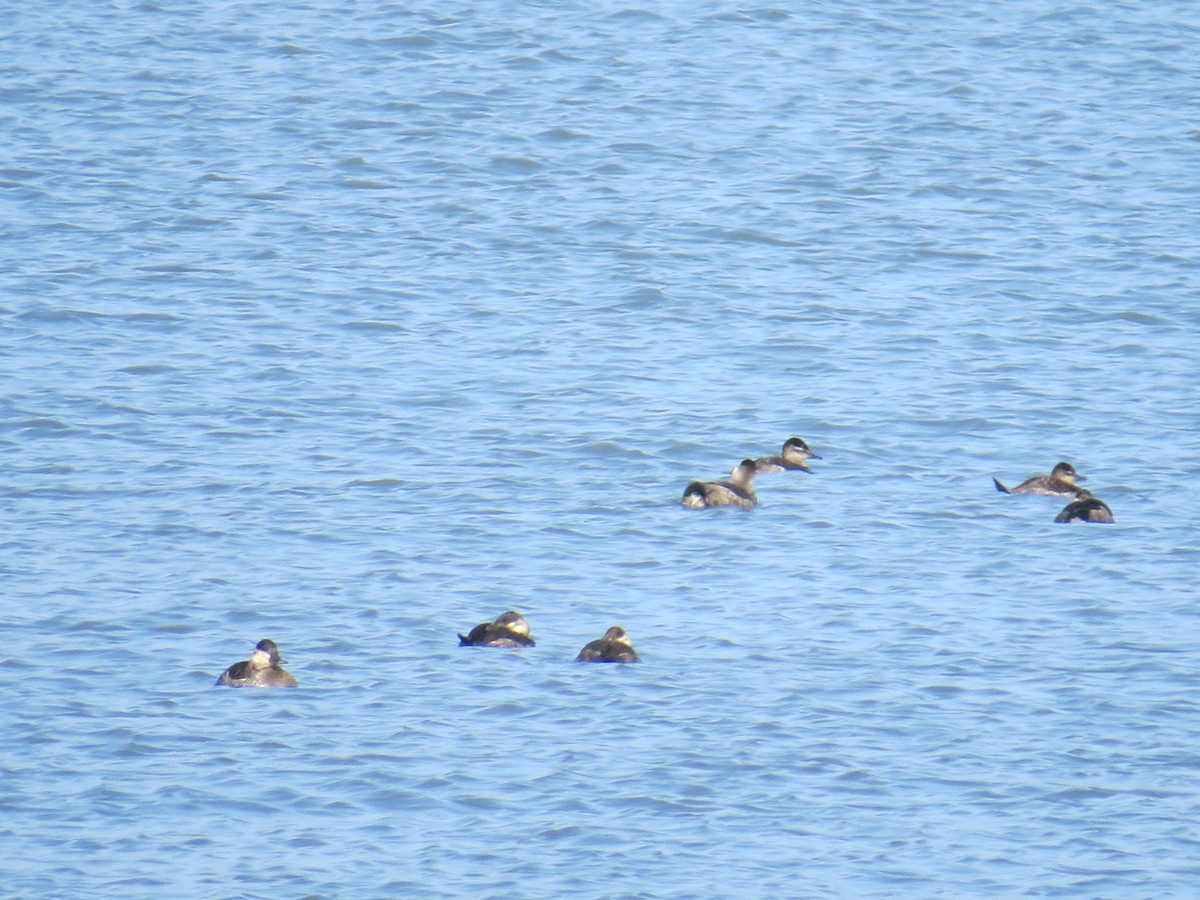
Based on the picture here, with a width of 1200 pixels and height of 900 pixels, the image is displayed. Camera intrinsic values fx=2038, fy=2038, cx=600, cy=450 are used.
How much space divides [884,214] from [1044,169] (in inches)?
103

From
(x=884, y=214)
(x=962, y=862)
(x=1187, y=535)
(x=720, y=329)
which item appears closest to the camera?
(x=962, y=862)

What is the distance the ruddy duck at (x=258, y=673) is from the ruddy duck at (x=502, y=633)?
1156 mm

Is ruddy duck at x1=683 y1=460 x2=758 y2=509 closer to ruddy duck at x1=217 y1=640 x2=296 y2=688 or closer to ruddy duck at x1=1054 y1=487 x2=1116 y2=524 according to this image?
ruddy duck at x1=1054 y1=487 x2=1116 y2=524

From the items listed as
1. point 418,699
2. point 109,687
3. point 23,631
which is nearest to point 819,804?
point 418,699

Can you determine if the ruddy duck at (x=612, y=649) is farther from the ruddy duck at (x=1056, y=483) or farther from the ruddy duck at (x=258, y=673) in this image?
the ruddy duck at (x=1056, y=483)

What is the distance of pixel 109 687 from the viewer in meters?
10.7

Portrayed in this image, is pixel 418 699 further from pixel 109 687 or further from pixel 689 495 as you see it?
pixel 689 495

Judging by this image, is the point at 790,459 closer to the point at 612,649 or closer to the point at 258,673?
the point at 612,649

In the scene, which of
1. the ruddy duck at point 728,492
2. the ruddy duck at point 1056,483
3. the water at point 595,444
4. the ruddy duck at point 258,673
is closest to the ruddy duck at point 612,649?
the water at point 595,444

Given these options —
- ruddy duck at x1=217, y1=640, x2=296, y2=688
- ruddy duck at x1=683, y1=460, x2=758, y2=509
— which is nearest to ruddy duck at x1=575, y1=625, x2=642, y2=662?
ruddy duck at x1=217, y1=640, x2=296, y2=688

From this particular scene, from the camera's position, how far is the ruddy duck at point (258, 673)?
34.8 feet

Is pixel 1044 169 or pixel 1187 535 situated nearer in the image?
pixel 1187 535

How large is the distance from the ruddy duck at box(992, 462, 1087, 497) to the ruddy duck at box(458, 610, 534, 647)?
483 centimetres

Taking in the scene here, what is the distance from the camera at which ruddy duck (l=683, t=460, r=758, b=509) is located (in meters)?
14.3
